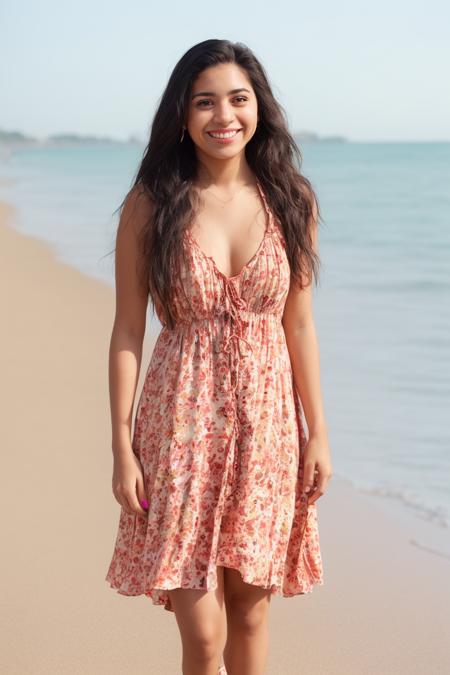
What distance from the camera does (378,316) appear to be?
10.1 meters

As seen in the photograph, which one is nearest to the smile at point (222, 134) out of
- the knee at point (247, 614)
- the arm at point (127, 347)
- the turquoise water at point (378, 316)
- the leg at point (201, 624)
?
the arm at point (127, 347)

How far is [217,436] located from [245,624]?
54 centimetres

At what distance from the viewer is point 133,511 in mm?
3193

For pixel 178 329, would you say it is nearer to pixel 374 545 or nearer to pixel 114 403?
pixel 114 403

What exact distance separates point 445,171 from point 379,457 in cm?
2686

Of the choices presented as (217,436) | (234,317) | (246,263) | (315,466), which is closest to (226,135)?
(246,263)

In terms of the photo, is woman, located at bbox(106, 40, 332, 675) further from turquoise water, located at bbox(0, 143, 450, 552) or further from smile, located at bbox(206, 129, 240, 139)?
turquoise water, located at bbox(0, 143, 450, 552)

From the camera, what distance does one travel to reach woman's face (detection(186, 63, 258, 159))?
124 inches

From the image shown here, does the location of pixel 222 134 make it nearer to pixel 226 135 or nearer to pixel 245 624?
pixel 226 135

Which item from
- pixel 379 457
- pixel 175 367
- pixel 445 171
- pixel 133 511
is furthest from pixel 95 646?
pixel 445 171

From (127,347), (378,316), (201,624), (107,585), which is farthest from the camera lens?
(378,316)

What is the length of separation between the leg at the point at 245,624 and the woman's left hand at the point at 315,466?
0.92 ft

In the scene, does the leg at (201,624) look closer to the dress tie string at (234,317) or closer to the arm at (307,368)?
the arm at (307,368)

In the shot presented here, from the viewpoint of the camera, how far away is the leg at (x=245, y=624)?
3.25 metres
